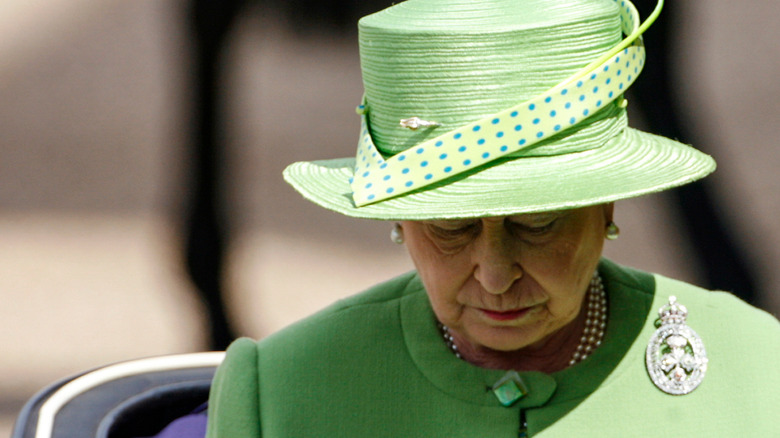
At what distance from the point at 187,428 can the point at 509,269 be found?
812 mm

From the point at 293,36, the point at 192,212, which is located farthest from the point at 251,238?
the point at 293,36

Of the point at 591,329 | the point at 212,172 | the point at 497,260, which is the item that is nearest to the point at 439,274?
the point at 497,260

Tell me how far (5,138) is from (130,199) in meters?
0.64

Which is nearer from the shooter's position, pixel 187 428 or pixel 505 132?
pixel 505 132

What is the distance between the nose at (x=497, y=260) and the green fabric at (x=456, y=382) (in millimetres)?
251

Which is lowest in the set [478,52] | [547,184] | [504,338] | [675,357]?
[675,357]

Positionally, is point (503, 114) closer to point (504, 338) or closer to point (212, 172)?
point (504, 338)

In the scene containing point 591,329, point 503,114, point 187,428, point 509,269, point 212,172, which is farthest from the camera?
point 212,172

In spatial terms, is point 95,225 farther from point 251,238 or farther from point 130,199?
point 251,238

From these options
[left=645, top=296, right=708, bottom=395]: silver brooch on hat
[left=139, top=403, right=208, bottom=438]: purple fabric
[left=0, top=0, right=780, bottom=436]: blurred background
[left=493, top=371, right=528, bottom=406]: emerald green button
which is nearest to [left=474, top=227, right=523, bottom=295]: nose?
[left=493, top=371, right=528, bottom=406]: emerald green button

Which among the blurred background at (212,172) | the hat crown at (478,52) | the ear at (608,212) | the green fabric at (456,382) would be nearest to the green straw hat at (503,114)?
the hat crown at (478,52)

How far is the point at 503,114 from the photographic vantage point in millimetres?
1642

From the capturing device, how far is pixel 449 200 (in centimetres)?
167

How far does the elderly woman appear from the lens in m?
1.66
